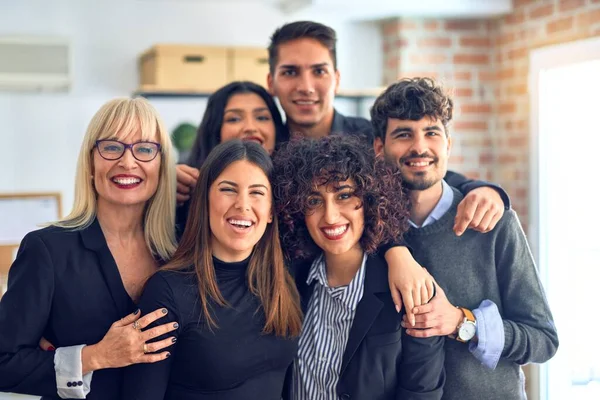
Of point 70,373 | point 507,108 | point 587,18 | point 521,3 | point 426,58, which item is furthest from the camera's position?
point 426,58

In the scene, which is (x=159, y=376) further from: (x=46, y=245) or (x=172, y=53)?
(x=172, y=53)

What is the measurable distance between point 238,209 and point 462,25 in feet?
11.8

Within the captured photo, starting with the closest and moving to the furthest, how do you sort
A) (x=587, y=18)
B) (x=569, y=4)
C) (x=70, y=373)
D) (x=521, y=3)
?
(x=70, y=373), (x=587, y=18), (x=569, y=4), (x=521, y=3)

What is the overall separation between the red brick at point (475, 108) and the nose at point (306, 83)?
250 centimetres

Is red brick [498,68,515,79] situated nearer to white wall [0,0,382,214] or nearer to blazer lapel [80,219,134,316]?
white wall [0,0,382,214]

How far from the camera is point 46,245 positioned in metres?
1.96

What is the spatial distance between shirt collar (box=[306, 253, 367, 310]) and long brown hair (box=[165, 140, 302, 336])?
0.07 meters

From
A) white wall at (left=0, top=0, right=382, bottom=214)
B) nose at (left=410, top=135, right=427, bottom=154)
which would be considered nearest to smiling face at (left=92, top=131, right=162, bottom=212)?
nose at (left=410, top=135, right=427, bottom=154)

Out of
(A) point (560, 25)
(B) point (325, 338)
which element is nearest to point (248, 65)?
(A) point (560, 25)

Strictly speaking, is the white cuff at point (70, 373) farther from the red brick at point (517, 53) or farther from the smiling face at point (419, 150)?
the red brick at point (517, 53)

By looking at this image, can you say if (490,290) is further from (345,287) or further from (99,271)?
(99,271)

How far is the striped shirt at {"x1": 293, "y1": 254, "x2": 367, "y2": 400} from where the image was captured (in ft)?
6.64

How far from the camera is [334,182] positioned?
203cm

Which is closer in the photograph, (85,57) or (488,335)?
(488,335)
